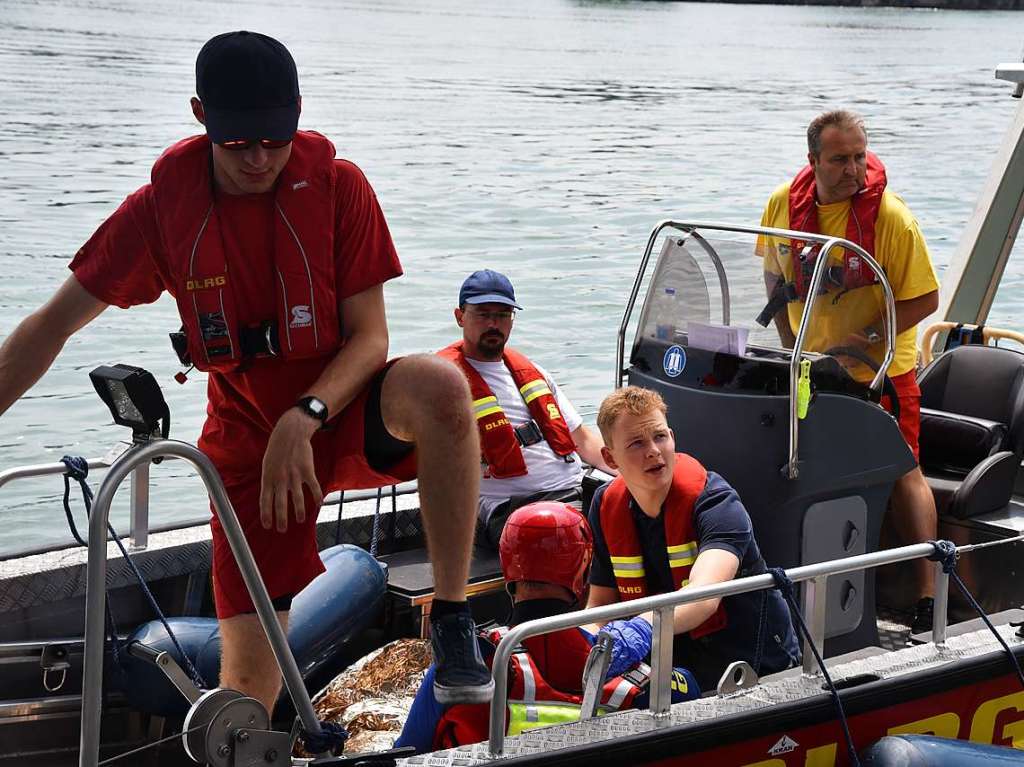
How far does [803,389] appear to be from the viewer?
388 centimetres

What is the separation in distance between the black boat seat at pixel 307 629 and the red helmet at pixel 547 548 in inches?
27.2

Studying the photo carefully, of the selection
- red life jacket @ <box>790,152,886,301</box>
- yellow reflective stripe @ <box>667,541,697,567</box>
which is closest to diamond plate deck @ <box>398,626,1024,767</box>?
yellow reflective stripe @ <box>667,541,697,567</box>

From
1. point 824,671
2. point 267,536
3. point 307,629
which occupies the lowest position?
point 307,629

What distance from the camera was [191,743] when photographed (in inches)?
97.3

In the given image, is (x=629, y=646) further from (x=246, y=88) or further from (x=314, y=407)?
(x=246, y=88)

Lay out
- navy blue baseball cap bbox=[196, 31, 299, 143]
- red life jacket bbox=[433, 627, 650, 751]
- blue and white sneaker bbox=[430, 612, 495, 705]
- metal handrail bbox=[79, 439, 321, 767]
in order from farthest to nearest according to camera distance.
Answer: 1. red life jacket bbox=[433, 627, 650, 751]
2. blue and white sneaker bbox=[430, 612, 495, 705]
3. navy blue baseball cap bbox=[196, 31, 299, 143]
4. metal handrail bbox=[79, 439, 321, 767]

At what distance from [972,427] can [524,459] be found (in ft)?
5.04

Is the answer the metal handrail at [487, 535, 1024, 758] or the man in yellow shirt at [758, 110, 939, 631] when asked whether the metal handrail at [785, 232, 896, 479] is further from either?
the metal handrail at [487, 535, 1024, 758]

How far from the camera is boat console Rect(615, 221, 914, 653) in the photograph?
155 inches

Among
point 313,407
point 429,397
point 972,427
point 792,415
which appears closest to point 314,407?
point 313,407

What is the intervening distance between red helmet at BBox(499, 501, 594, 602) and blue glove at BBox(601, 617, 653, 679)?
18 centimetres

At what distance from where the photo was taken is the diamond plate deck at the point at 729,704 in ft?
9.34

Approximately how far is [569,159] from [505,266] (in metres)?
4.61

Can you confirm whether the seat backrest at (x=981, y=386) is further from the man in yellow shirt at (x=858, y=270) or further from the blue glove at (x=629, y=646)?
the blue glove at (x=629, y=646)
